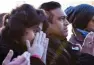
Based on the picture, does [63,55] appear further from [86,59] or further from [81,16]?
[81,16]

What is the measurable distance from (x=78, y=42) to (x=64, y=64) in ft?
1.68

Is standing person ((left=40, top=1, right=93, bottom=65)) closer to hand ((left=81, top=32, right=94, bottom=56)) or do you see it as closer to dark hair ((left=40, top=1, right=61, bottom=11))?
dark hair ((left=40, top=1, right=61, bottom=11))

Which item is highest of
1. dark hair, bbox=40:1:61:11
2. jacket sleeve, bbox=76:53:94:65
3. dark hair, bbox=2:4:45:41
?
dark hair, bbox=2:4:45:41

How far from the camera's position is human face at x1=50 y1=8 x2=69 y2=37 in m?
1.88

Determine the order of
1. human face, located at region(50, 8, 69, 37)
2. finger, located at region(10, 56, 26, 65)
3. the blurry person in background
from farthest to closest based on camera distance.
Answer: the blurry person in background → human face, located at region(50, 8, 69, 37) → finger, located at region(10, 56, 26, 65)

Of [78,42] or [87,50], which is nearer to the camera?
[87,50]

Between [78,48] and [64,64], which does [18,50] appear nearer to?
[64,64]

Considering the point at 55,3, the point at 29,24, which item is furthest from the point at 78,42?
the point at 29,24

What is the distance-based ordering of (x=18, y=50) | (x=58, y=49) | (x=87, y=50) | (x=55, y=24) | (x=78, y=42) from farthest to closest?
(x=78, y=42) → (x=55, y=24) → (x=58, y=49) → (x=87, y=50) → (x=18, y=50)

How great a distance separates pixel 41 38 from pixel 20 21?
0.14 m

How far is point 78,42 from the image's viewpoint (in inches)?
85.1

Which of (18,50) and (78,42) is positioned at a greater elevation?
(18,50)

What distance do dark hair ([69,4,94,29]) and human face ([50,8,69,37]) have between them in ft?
0.86

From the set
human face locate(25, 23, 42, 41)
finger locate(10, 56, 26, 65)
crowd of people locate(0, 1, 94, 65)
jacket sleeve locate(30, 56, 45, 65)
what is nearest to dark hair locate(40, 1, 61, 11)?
crowd of people locate(0, 1, 94, 65)
